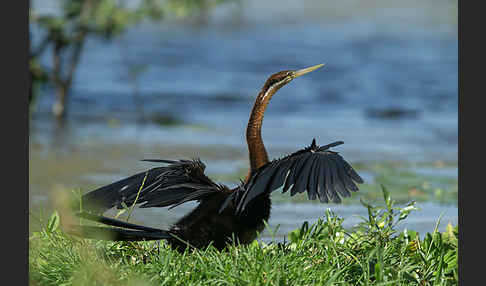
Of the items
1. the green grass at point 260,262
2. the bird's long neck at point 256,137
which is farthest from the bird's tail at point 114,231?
the bird's long neck at point 256,137

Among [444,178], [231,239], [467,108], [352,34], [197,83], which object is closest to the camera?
[467,108]

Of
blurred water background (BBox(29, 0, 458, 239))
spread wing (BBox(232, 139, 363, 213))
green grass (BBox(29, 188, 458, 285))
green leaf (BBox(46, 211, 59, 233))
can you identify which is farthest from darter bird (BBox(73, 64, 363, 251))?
blurred water background (BBox(29, 0, 458, 239))

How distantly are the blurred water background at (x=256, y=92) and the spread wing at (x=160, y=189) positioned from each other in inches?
42.3

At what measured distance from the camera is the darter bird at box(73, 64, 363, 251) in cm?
441

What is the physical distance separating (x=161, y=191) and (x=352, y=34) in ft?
83.5

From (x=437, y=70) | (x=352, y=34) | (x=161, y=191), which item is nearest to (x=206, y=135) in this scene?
(x=161, y=191)

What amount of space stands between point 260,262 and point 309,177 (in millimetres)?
540

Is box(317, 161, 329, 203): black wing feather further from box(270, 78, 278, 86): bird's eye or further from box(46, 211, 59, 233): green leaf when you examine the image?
box(46, 211, 59, 233): green leaf

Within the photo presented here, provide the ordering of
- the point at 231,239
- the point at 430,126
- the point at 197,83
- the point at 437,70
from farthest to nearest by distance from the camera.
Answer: the point at 437,70 → the point at 197,83 → the point at 430,126 → the point at 231,239

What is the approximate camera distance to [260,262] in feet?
14.5

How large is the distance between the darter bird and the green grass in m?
0.12

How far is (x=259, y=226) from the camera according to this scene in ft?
15.9

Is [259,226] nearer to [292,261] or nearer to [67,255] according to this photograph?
[292,261]

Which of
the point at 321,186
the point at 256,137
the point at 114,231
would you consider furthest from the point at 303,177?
the point at 114,231
